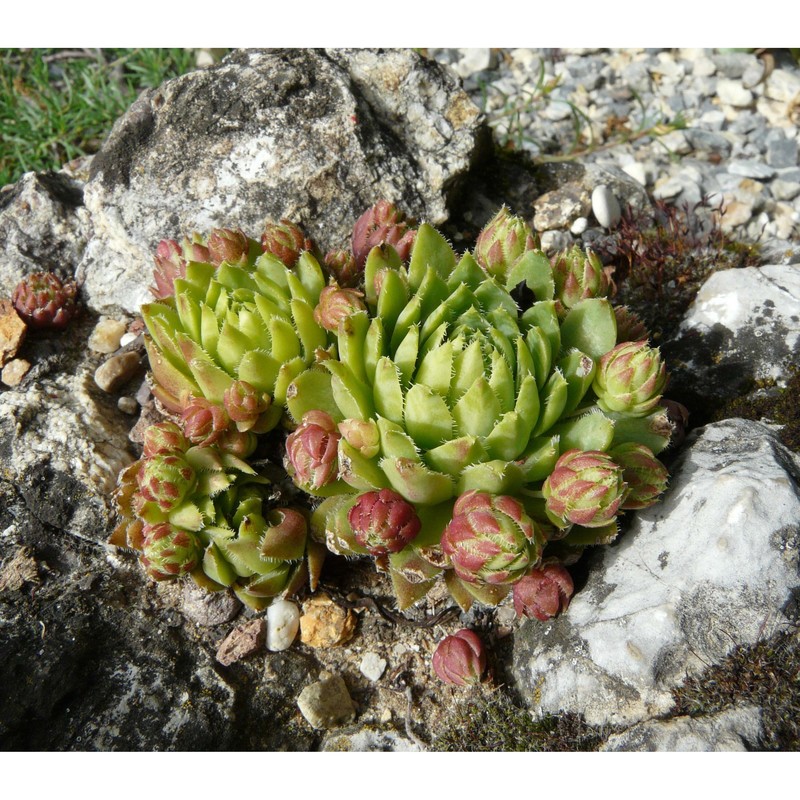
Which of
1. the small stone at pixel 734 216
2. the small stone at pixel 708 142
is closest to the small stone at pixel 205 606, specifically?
the small stone at pixel 734 216

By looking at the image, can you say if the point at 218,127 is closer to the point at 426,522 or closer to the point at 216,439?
the point at 216,439

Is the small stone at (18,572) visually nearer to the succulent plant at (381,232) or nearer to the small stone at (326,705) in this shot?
the small stone at (326,705)

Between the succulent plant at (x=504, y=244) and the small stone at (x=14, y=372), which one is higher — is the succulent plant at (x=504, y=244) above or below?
above

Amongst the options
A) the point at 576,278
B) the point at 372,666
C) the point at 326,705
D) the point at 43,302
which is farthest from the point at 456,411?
the point at 43,302

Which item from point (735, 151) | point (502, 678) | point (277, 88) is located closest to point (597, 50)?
point (735, 151)

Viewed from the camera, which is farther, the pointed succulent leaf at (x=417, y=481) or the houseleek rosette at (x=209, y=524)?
the houseleek rosette at (x=209, y=524)

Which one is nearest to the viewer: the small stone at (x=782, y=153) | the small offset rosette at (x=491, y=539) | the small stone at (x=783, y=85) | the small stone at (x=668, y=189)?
the small offset rosette at (x=491, y=539)

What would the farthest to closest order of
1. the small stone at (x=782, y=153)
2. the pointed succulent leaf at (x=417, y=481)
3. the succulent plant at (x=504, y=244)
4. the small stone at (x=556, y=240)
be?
the small stone at (x=782, y=153) < the small stone at (x=556, y=240) < the succulent plant at (x=504, y=244) < the pointed succulent leaf at (x=417, y=481)

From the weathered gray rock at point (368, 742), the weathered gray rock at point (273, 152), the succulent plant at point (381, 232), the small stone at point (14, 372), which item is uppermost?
the weathered gray rock at point (273, 152)
